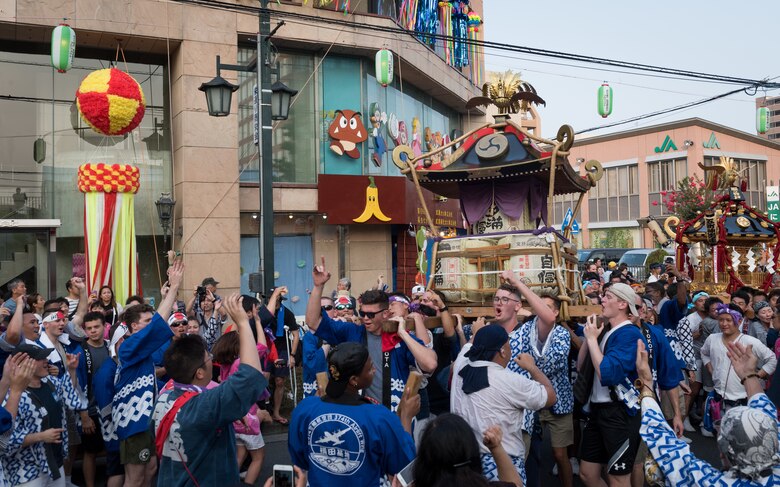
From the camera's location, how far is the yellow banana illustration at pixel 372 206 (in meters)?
18.9

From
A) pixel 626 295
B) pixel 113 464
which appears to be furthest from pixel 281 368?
pixel 626 295

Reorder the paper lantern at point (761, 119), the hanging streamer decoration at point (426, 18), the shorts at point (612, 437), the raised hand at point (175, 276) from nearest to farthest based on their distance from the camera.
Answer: the raised hand at point (175, 276) → the shorts at point (612, 437) → the paper lantern at point (761, 119) → the hanging streamer decoration at point (426, 18)

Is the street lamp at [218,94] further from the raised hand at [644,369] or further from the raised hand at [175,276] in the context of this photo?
the raised hand at [644,369]

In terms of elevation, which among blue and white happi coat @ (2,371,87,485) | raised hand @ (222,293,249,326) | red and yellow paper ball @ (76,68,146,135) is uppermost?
red and yellow paper ball @ (76,68,146,135)

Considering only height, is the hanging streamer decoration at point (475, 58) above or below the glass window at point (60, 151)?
above

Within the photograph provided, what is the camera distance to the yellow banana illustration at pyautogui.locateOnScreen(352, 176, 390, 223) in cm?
1886

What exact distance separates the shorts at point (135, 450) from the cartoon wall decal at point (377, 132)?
1506cm

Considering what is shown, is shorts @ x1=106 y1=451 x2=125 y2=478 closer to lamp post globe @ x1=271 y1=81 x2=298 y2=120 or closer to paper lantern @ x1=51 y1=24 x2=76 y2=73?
lamp post globe @ x1=271 y1=81 x2=298 y2=120

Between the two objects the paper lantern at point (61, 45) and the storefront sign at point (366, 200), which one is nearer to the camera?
the paper lantern at point (61, 45)

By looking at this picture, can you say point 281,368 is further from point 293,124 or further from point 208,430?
point 293,124

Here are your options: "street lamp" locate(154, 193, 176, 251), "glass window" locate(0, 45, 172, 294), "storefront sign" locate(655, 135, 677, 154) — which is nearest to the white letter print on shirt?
"street lamp" locate(154, 193, 176, 251)

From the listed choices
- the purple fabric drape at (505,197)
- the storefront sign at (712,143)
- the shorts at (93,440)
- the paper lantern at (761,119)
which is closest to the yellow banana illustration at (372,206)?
the purple fabric drape at (505,197)

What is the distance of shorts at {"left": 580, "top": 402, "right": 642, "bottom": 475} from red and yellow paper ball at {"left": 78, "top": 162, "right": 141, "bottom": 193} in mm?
11913

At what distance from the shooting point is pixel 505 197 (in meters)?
9.92
